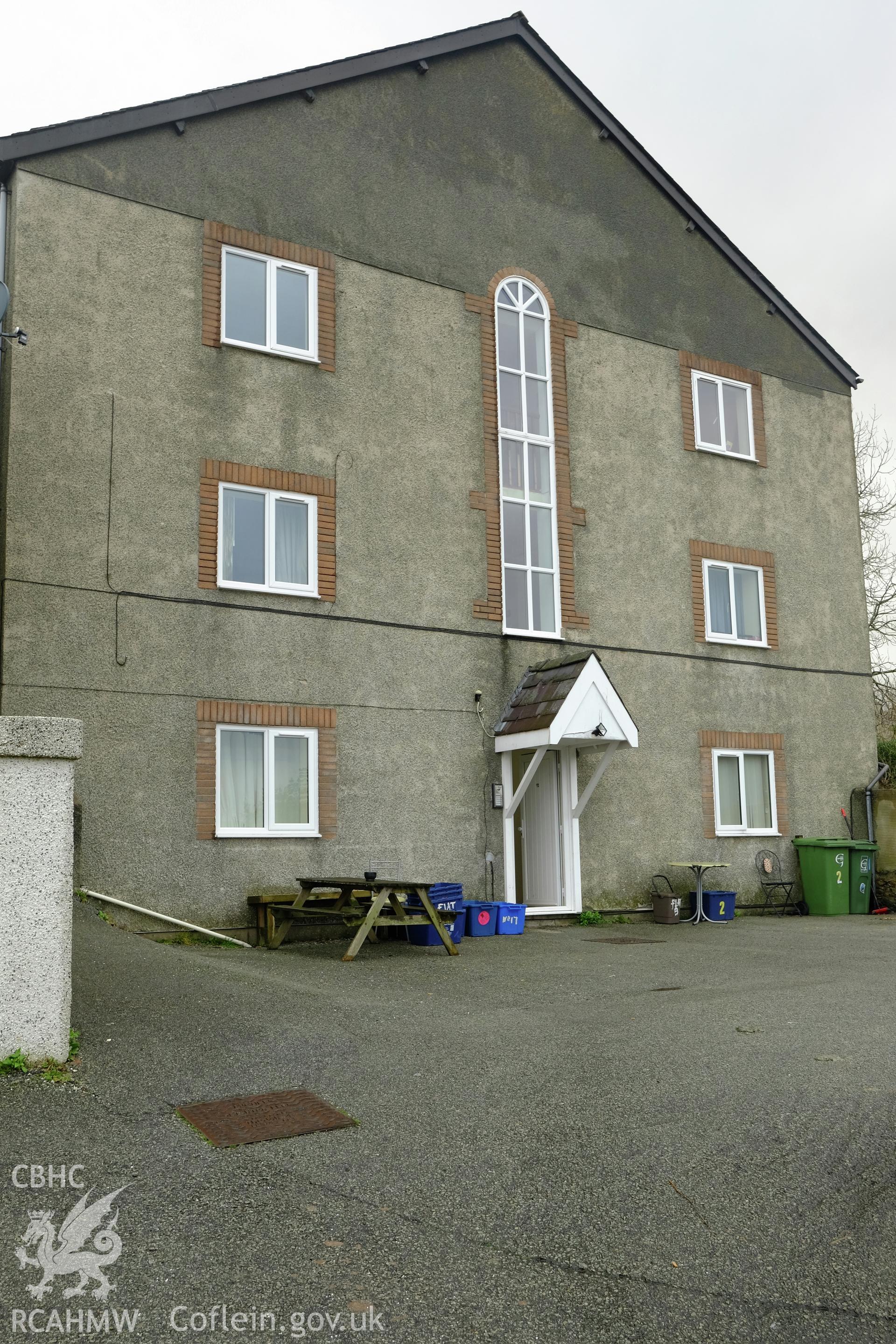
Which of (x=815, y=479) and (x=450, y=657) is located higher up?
(x=815, y=479)

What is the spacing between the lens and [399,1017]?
8.69 m

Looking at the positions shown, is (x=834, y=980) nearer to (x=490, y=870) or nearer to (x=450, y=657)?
(x=490, y=870)

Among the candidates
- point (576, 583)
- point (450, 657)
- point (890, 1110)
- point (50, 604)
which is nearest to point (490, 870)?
point (450, 657)

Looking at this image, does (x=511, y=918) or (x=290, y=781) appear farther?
(x=511, y=918)

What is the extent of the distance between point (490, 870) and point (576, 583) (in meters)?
4.65

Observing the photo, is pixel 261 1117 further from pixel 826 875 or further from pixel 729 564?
pixel 729 564

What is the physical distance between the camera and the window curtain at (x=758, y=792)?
19.1 metres

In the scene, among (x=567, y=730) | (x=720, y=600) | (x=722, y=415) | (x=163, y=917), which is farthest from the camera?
(x=722, y=415)

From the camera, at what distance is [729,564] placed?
19562mm

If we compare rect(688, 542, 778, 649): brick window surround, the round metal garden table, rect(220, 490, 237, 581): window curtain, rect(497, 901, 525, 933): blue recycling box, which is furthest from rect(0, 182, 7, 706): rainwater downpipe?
the round metal garden table

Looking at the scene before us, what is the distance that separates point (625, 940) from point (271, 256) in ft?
33.6

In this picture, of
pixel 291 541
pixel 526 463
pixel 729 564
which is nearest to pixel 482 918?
pixel 291 541

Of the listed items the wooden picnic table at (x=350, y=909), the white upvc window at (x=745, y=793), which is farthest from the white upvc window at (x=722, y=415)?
the wooden picnic table at (x=350, y=909)

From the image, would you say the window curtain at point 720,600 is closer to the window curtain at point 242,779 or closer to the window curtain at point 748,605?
the window curtain at point 748,605
